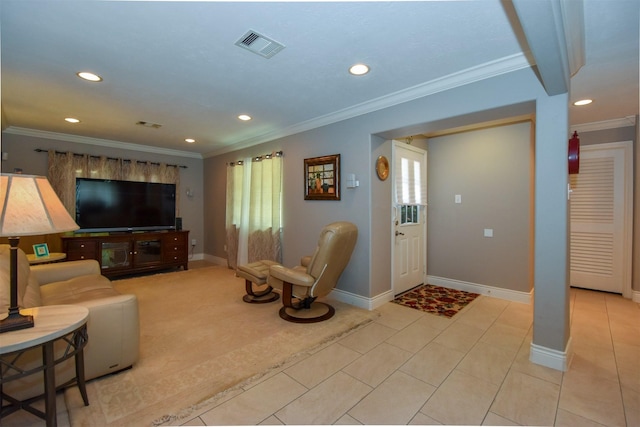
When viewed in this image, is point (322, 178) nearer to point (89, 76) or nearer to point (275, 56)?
point (275, 56)

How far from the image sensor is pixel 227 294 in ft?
13.3

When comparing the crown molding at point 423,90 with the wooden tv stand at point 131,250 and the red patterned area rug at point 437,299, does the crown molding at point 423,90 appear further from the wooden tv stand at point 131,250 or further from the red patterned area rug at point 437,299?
the wooden tv stand at point 131,250

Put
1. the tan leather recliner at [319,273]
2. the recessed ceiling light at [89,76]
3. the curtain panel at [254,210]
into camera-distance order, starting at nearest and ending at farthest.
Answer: the recessed ceiling light at [89,76], the tan leather recliner at [319,273], the curtain panel at [254,210]

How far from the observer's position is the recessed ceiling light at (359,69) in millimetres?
2469

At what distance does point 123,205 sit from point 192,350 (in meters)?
3.87

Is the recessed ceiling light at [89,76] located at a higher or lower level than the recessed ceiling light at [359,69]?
higher

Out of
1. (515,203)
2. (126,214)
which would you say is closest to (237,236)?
(126,214)

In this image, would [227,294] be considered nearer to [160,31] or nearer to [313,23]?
[160,31]

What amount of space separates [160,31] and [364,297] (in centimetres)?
317

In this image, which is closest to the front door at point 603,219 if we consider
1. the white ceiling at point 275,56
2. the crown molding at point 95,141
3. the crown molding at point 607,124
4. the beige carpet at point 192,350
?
the crown molding at point 607,124

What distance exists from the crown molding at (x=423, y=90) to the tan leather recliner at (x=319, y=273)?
1393mm

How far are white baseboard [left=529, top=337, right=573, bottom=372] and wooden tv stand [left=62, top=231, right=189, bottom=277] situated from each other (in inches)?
210

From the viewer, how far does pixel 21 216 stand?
142 cm

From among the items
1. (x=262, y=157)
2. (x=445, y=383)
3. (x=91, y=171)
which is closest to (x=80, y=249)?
(x=91, y=171)
